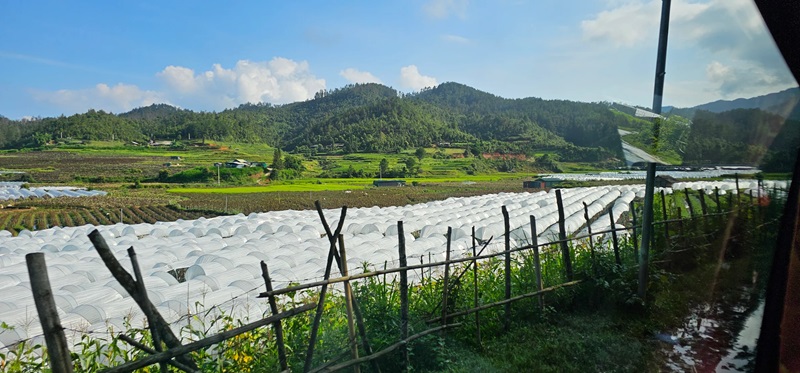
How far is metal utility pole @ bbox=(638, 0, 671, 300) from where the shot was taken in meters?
→ 1.88

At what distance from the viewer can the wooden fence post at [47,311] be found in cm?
129

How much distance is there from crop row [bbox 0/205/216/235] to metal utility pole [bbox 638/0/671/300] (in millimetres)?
18992

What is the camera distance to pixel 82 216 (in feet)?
65.8

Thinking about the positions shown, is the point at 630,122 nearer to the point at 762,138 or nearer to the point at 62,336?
the point at 762,138

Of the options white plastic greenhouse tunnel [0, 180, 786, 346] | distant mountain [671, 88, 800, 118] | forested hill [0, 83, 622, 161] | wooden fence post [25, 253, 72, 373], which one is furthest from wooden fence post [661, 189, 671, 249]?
forested hill [0, 83, 622, 161]

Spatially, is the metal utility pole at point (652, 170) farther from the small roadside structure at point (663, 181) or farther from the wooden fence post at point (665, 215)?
the wooden fence post at point (665, 215)

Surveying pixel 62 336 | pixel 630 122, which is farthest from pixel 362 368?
pixel 630 122

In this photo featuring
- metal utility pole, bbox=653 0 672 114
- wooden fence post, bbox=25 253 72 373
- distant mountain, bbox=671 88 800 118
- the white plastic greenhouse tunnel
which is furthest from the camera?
the white plastic greenhouse tunnel

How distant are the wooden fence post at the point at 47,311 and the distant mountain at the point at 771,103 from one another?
5.53 ft

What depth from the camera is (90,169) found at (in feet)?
123

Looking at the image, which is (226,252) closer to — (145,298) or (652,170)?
(145,298)

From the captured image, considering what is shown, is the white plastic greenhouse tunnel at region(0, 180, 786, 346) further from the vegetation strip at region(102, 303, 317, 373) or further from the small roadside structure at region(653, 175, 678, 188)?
Answer: the vegetation strip at region(102, 303, 317, 373)

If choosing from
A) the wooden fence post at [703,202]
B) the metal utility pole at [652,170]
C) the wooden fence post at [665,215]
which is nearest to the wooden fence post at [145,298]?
the metal utility pole at [652,170]

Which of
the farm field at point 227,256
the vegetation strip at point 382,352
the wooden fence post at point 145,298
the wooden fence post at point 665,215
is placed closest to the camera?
the wooden fence post at point 145,298
